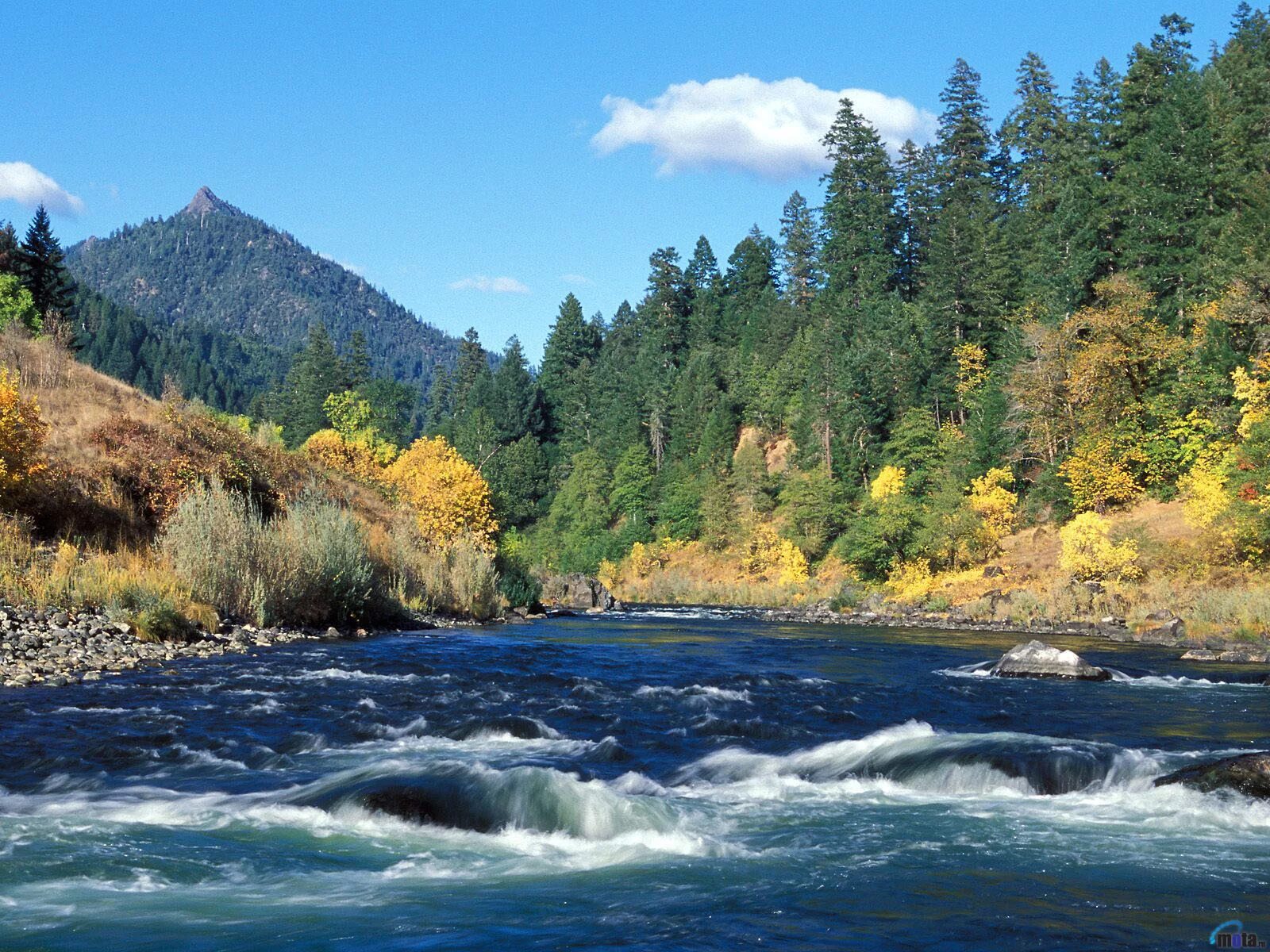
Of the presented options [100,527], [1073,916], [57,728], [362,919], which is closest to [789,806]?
[1073,916]

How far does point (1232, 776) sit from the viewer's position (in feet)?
37.0

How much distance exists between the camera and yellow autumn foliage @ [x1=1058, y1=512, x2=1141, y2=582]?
135 feet

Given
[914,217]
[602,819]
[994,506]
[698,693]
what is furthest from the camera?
[914,217]

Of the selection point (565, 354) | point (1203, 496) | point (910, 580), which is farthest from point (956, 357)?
point (565, 354)

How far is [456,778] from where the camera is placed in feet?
37.3

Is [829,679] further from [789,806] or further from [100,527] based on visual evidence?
[100,527]

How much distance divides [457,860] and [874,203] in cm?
9483

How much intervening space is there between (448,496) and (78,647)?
103 ft

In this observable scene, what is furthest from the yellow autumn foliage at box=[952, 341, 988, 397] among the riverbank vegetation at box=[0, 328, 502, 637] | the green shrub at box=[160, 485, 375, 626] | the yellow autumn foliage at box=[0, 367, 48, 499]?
the yellow autumn foliage at box=[0, 367, 48, 499]

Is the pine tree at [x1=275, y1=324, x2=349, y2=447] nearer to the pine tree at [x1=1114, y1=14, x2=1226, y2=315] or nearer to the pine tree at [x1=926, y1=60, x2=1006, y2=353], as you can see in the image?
the pine tree at [x1=926, y1=60, x2=1006, y2=353]

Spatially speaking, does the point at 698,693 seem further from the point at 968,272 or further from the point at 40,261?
the point at 40,261

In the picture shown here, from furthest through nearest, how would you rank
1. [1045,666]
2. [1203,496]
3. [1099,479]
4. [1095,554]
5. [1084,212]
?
1. [1084,212]
2. [1099,479]
3. [1095,554]
4. [1203,496]
5. [1045,666]

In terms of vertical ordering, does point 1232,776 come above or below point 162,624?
below

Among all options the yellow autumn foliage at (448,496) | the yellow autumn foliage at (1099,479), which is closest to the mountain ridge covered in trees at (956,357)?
the yellow autumn foliage at (1099,479)
